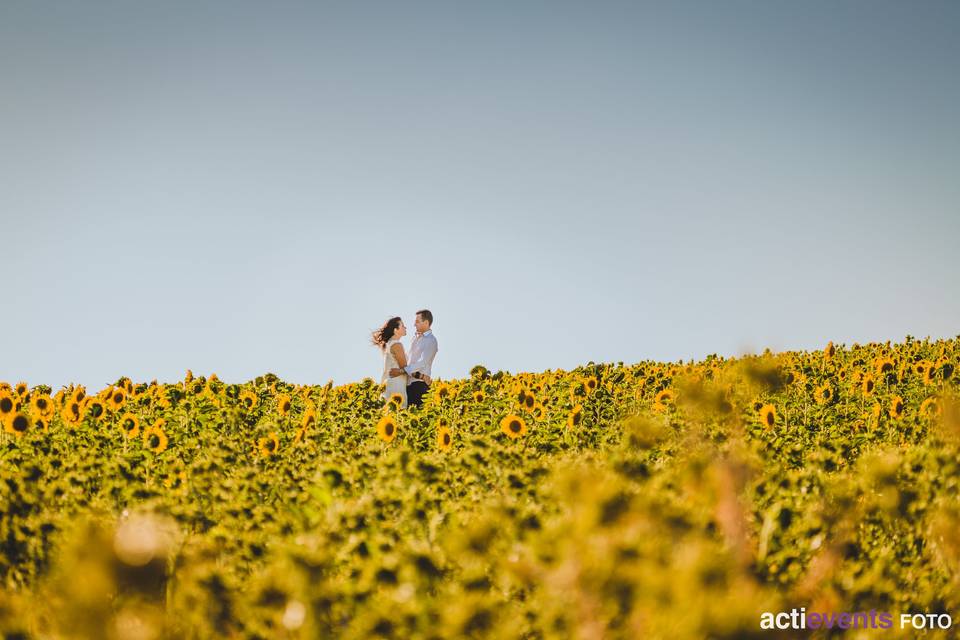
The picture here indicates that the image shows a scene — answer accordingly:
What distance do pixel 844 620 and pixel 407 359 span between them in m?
10.1

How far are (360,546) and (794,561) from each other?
1.50m

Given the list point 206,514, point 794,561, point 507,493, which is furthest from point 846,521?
point 206,514

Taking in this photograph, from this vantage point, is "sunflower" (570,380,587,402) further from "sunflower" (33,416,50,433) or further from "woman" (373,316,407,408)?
"sunflower" (33,416,50,433)

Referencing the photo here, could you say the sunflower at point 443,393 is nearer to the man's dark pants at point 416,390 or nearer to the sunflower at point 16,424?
the man's dark pants at point 416,390

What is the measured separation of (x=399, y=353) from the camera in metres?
11.5

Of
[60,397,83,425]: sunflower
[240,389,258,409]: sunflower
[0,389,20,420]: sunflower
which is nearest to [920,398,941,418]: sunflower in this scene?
[240,389,258,409]: sunflower

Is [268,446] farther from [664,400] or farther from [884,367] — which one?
[884,367]

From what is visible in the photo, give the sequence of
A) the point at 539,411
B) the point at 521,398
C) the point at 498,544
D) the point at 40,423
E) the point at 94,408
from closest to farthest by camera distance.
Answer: the point at 498,544 → the point at 40,423 → the point at 94,408 → the point at 521,398 → the point at 539,411

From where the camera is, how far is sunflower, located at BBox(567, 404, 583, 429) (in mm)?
7604

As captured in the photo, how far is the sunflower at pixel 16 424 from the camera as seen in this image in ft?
22.0

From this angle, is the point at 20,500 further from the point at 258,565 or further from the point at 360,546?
the point at 360,546

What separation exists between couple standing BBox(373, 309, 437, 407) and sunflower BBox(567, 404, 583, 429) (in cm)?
345

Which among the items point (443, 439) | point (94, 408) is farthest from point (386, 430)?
point (94, 408)

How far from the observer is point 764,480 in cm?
305
